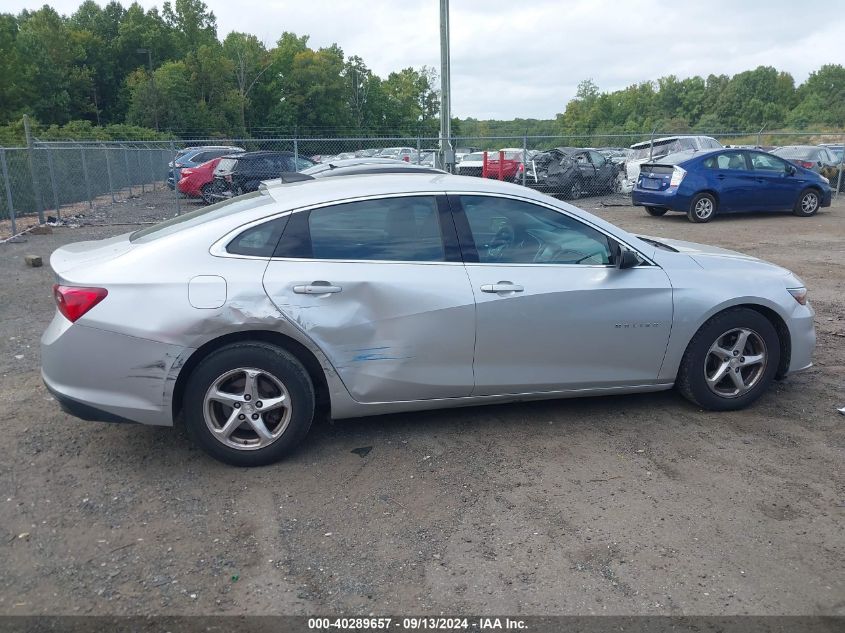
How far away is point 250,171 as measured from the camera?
17.4 metres

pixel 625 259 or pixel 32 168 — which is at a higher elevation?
pixel 32 168

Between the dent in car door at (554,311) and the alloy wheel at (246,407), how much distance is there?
3.84 feet

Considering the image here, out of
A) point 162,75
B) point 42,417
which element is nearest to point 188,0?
point 162,75

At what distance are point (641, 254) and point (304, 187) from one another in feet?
7.16

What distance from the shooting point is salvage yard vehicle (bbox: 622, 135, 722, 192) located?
20.7m

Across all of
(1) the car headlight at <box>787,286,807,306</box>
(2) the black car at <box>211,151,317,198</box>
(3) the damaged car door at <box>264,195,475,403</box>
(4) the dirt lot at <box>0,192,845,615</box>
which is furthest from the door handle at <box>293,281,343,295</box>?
(2) the black car at <box>211,151,317,198</box>

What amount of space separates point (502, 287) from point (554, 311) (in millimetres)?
362

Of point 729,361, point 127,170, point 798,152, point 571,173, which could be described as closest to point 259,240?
point 729,361

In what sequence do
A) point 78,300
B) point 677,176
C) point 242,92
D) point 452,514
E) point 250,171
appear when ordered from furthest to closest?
point 242,92, point 250,171, point 677,176, point 78,300, point 452,514

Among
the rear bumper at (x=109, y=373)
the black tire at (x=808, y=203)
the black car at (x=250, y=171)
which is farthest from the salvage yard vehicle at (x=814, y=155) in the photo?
the rear bumper at (x=109, y=373)

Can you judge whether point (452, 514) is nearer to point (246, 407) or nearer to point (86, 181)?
point (246, 407)

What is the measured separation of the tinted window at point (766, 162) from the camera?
1588cm

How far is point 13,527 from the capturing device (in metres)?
3.51

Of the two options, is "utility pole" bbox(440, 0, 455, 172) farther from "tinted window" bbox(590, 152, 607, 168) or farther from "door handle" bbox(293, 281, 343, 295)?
Answer: "door handle" bbox(293, 281, 343, 295)
